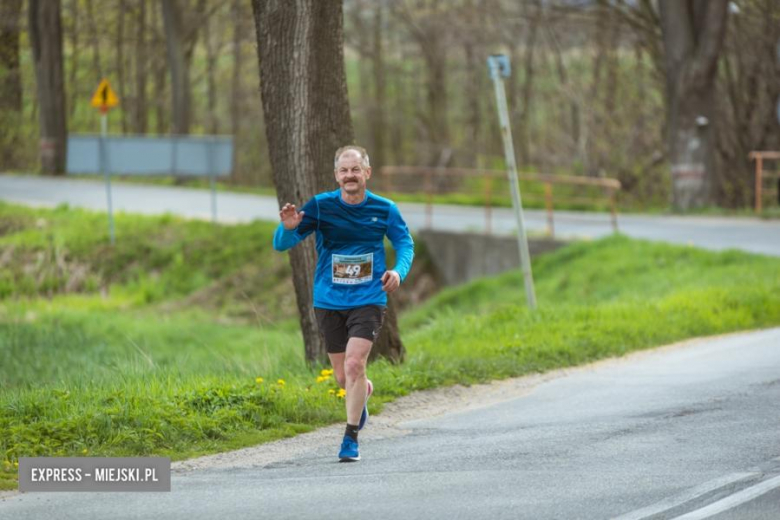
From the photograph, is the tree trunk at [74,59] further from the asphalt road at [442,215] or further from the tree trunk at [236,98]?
the asphalt road at [442,215]

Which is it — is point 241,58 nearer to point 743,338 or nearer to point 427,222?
point 427,222

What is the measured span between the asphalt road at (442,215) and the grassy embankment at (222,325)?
1685mm

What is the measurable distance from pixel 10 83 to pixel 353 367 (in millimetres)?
47227

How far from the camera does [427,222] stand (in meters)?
28.1

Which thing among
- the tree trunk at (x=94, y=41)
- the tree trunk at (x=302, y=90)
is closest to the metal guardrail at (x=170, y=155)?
the tree trunk at (x=302, y=90)

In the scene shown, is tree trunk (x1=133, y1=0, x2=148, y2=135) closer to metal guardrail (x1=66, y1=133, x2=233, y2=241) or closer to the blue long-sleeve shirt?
metal guardrail (x1=66, y1=133, x2=233, y2=241)

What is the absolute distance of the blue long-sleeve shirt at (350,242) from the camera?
8.03m

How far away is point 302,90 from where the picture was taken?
1166 cm

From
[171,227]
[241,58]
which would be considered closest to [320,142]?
[171,227]

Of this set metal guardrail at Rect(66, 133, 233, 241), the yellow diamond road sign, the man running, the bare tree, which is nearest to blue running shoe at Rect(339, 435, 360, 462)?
the man running

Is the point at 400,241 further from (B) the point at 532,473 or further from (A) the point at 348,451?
(B) the point at 532,473

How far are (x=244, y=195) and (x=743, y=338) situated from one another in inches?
961

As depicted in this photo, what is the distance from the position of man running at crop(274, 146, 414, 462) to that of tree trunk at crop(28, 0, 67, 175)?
3938 cm

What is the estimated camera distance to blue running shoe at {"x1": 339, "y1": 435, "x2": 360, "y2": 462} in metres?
8.09
